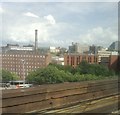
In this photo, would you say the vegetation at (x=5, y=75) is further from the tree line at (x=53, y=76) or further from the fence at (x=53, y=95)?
the fence at (x=53, y=95)

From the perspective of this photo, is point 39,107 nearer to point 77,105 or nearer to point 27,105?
point 27,105

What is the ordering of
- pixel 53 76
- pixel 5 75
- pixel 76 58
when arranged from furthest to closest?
1. pixel 76 58
2. pixel 53 76
3. pixel 5 75

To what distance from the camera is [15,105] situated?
4055 mm

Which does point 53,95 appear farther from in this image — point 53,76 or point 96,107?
point 53,76

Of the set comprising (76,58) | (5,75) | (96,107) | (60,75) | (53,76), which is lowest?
(60,75)

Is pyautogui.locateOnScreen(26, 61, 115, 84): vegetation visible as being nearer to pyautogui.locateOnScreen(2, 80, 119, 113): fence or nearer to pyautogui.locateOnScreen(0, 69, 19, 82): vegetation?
pyautogui.locateOnScreen(0, 69, 19, 82): vegetation

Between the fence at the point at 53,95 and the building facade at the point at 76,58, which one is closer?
the fence at the point at 53,95

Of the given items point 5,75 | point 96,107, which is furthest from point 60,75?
point 96,107

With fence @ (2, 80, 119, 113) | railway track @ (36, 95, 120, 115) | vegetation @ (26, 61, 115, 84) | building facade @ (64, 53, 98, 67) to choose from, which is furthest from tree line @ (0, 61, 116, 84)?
building facade @ (64, 53, 98, 67)

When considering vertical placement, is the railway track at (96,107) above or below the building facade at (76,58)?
above

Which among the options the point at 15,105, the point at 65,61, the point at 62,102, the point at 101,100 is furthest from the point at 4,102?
the point at 65,61

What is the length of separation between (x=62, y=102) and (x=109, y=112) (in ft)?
2.43

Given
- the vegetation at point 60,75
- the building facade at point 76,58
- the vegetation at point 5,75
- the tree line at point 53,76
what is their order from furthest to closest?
the building facade at point 76,58 < the vegetation at point 60,75 < the tree line at point 53,76 < the vegetation at point 5,75

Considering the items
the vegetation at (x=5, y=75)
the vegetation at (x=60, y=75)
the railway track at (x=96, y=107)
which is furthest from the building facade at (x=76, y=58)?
the railway track at (x=96, y=107)
